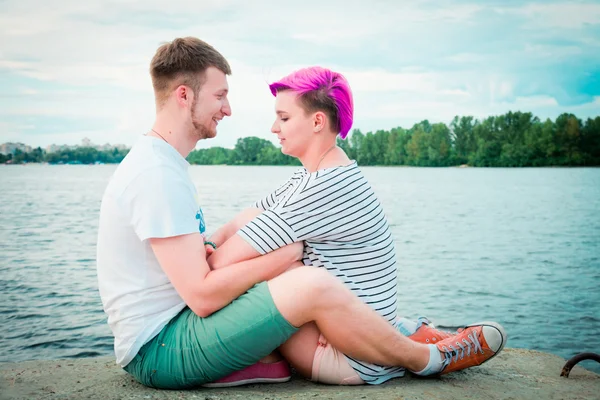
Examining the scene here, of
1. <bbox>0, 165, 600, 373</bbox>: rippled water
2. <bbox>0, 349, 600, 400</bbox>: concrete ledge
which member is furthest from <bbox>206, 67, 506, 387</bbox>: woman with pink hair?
<bbox>0, 165, 600, 373</bbox>: rippled water

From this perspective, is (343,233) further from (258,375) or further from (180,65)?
(180,65)

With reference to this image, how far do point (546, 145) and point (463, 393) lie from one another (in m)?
96.5

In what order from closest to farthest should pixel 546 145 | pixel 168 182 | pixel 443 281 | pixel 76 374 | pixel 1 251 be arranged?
Result: pixel 168 182, pixel 76 374, pixel 443 281, pixel 1 251, pixel 546 145

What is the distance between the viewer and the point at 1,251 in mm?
14070

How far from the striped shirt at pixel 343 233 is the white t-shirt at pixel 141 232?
1.42 feet

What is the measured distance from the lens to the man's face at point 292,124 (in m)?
3.66

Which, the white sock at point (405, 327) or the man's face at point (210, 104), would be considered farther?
the white sock at point (405, 327)

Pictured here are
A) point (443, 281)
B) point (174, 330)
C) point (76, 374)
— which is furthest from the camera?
point (443, 281)

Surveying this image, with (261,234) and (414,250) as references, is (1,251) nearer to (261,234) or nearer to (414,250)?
(414,250)

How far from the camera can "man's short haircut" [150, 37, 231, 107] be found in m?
3.43

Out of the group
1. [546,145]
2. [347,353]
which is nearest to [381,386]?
[347,353]

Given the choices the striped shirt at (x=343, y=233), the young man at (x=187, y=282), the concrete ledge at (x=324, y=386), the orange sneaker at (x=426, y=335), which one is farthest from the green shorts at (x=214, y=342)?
the orange sneaker at (x=426, y=335)

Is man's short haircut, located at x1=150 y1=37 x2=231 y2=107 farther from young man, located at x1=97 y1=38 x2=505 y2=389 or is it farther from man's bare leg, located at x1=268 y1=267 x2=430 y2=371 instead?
man's bare leg, located at x1=268 y1=267 x2=430 y2=371

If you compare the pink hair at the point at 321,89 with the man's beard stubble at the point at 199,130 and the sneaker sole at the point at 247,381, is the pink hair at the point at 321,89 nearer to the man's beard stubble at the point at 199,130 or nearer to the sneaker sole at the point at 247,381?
the man's beard stubble at the point at 199,130
